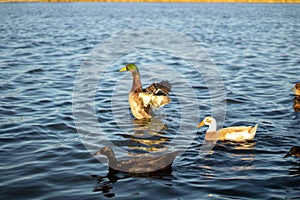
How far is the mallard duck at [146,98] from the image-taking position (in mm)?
12609

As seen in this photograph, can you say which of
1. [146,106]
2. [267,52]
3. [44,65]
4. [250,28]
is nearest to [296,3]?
[250,28]

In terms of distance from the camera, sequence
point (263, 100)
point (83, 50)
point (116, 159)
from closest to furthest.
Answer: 1. point (116, 159)
2. point (263, 100)
3. point (83, 50)

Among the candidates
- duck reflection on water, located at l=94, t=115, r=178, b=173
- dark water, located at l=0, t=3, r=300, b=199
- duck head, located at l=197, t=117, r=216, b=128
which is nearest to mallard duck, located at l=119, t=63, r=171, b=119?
duck reflection on water, located at l=94, t=115, r=178, b=173

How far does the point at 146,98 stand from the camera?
1274 cm

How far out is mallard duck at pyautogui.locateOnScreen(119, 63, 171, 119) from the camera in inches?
496

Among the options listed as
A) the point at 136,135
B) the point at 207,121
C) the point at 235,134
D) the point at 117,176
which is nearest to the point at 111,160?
the point at 117,176

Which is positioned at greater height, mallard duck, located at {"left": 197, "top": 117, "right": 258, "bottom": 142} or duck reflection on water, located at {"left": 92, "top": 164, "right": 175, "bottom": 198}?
Result: mallard duck, located at {"left": 197, "top": 117, "right": 258, "bottom": 142}

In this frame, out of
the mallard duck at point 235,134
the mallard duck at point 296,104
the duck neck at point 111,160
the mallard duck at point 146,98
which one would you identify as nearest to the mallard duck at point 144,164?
the duck neck at point 111,160

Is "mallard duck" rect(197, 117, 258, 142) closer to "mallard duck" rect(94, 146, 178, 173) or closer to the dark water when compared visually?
the dark water

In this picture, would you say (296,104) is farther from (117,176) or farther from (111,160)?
(117,176)

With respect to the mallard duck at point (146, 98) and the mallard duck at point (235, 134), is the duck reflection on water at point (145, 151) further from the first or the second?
the mallard duck at point (235, 134)

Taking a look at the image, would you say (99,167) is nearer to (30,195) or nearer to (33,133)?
(30,195)

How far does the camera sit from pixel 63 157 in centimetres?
982

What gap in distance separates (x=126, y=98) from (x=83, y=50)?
1228cm
